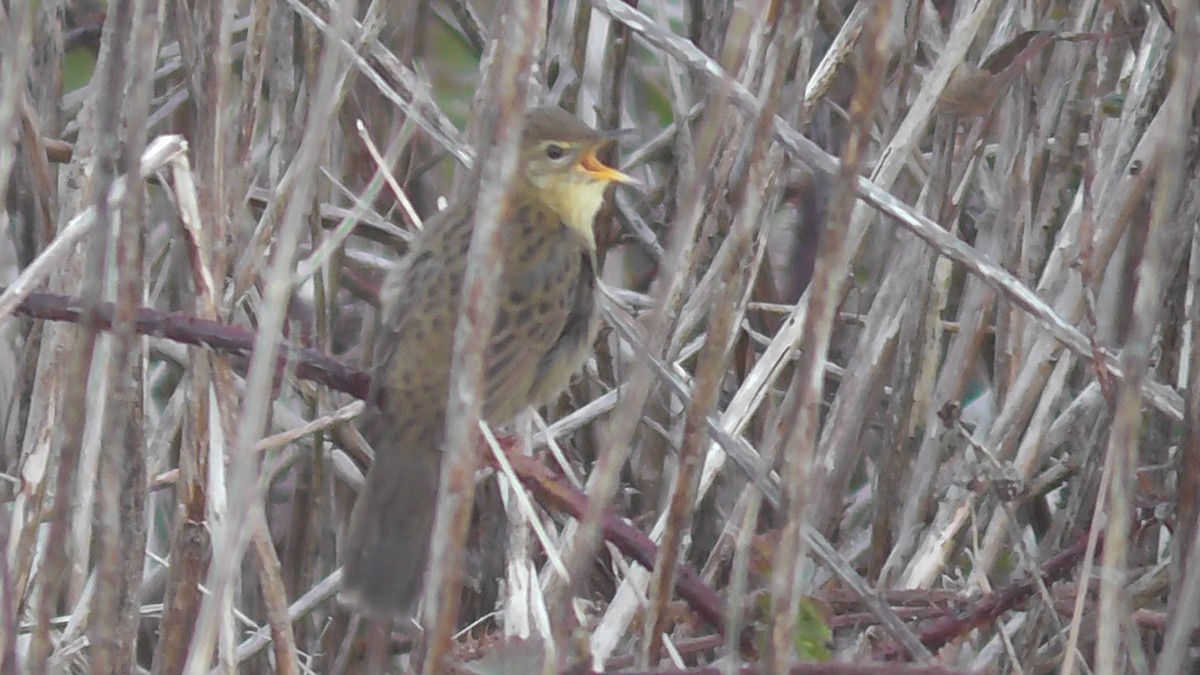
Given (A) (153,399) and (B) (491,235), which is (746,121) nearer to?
(B) (491,235)

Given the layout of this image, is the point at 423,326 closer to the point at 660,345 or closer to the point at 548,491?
the point at 660,345

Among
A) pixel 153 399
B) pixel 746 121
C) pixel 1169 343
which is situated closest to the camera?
pixel 746 121

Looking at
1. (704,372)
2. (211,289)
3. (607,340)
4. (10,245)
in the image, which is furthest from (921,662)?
(10,245)

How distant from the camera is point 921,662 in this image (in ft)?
5.53

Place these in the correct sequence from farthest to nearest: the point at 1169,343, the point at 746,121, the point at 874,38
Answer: the point at 1169,343, the point at 746,121, the point at 874,38

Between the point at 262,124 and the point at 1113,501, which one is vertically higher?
the point at 262,124

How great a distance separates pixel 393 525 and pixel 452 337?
1.10ft

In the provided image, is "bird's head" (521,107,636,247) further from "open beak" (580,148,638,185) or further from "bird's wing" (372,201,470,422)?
"bird's wing" (372,201,470,422)

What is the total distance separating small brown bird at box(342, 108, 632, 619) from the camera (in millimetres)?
2119

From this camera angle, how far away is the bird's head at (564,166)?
279 centimetres

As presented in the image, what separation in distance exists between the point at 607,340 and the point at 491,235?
2087 millimetres

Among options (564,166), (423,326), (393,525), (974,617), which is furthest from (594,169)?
(974,617)

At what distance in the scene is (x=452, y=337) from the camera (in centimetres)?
231

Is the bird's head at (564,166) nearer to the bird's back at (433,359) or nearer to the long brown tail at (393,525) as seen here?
the bird's back at (433,359)
